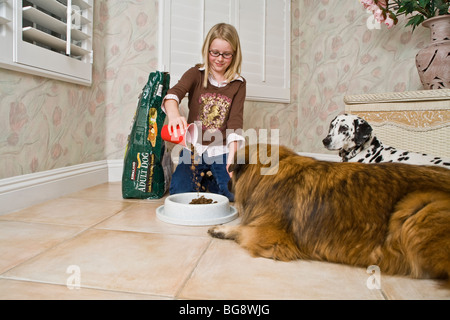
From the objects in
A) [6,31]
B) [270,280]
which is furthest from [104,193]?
[270,280]

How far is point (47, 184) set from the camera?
1.92 metres

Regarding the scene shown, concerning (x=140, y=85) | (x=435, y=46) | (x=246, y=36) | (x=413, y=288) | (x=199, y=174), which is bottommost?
(x=413, y=288)

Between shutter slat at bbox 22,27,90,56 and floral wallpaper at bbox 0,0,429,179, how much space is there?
0.22 meters

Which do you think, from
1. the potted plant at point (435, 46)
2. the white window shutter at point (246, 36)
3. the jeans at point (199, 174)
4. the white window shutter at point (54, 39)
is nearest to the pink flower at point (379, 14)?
the potted plant at point (435, 46)

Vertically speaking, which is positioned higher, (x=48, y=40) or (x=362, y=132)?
(x=48, y=40)

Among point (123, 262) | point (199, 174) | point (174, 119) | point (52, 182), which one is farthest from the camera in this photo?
point (199, 174)

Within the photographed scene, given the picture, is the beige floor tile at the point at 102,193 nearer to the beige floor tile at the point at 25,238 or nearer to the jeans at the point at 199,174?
the jeans at the point at 199,174

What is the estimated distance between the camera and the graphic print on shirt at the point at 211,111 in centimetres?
221

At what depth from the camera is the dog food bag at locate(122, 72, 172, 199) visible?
2020 millimetres

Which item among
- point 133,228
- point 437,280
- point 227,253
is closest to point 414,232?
point 437,280

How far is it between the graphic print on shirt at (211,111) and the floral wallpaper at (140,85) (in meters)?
0.72

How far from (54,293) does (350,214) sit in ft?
2.99

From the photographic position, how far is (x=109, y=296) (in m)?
0.85

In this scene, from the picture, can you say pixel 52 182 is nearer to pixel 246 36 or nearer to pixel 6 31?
pixel 6 31
